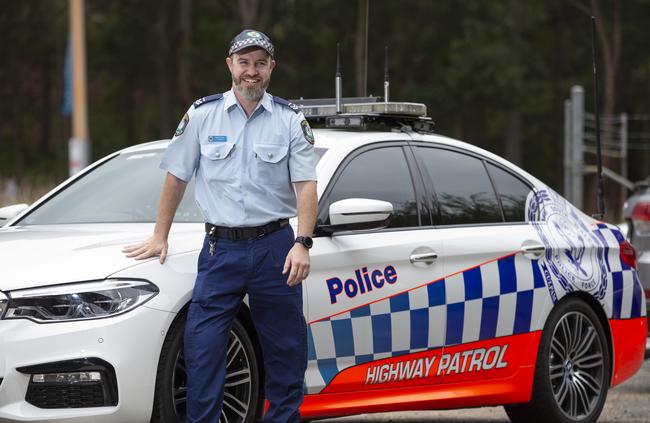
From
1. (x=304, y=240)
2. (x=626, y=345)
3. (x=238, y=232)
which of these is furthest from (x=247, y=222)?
(x=626, y=345)

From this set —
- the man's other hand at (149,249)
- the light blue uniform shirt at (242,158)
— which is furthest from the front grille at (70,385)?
the light blue uniform shirt at (242,158)

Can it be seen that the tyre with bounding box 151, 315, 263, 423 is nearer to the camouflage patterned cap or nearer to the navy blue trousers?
the navy blue trousers

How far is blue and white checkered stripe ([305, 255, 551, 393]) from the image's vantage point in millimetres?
5652

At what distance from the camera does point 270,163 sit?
5098mm

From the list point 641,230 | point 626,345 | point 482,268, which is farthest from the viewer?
point 641,230

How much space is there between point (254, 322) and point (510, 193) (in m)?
2.10

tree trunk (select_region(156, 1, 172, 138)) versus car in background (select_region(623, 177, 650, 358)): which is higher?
tree trunk (select_region(156, 1, 172, 138))

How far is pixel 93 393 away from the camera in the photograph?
15.9 ft

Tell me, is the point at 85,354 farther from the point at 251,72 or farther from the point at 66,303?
the point at 251,72

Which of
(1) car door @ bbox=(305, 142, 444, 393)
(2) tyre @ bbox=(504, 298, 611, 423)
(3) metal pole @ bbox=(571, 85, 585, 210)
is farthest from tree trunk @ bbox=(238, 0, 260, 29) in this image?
(1) car door @ bbox=(305, 142, 444, 393)

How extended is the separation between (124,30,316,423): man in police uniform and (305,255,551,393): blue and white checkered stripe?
0.41 metres

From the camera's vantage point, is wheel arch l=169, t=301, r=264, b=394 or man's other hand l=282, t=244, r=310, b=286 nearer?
man's other hand l=282, t=244, r=310, b=286

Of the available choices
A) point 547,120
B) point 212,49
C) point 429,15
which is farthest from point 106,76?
point 547,120

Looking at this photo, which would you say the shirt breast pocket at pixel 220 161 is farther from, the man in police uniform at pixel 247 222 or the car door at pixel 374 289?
the car door at pixel 374 289
